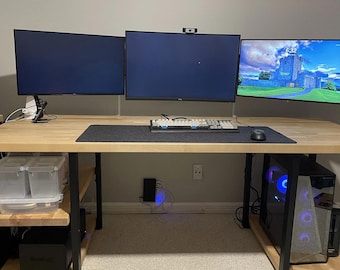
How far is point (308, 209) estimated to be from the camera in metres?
1.77

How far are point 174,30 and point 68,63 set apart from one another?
77 centimetres

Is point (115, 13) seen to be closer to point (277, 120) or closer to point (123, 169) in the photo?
point (123, 169)

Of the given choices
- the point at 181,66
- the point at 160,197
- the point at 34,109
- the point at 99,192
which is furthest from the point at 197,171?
the point at 34,109

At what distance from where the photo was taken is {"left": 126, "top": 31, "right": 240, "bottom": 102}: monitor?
1.94 m

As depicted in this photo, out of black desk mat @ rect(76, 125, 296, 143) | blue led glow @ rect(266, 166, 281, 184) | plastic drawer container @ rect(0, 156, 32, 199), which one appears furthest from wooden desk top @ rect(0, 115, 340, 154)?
blue led glow @ rect(266, 166, 281, 184)

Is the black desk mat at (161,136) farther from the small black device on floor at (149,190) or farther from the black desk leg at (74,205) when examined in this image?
the small black device on floor at (149,190)

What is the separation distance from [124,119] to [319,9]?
5.11 ft

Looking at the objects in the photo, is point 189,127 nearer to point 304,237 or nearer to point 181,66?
point 181,66

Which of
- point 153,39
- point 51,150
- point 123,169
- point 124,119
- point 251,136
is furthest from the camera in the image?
point 123,169

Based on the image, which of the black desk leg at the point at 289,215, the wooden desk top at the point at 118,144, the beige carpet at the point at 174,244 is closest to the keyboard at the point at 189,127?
the wooden desk top at the point at 118,144

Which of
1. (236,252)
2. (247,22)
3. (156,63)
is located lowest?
(236,252)

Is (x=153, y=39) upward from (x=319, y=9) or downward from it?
downward

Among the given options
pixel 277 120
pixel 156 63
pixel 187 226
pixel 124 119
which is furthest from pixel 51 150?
pixel 277 120

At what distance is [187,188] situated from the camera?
2496 mm
